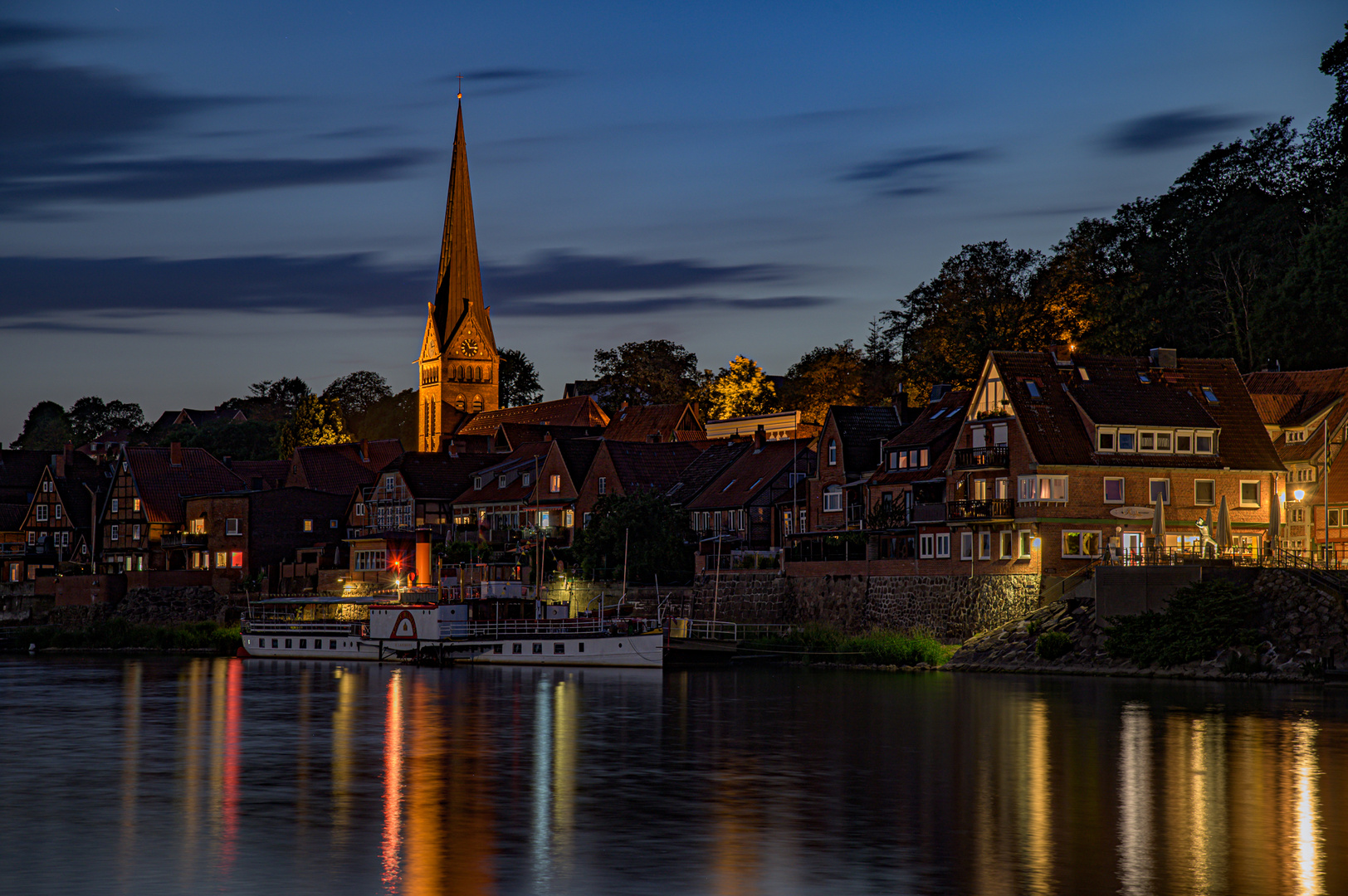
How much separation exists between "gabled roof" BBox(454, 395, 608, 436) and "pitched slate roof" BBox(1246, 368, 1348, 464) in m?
82.0

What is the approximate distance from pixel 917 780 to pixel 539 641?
4378cm

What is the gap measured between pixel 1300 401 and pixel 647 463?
42.0 m

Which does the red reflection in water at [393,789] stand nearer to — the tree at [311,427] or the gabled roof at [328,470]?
the gabled roof at [328,470]

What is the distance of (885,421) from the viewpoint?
90875 millimetres

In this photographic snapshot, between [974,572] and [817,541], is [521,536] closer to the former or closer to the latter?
[817,541]

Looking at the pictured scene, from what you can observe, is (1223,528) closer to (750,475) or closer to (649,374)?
(750,475)

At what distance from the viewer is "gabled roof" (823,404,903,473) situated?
8812cm

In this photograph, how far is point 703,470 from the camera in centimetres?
10750

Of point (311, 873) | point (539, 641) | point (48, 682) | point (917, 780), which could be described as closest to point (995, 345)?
point (539, 641)

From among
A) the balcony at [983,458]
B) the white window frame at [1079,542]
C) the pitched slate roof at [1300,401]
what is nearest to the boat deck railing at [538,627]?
the balcony at [983,458]

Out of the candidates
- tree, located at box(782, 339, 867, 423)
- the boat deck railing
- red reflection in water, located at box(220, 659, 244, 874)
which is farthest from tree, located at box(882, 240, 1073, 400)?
red reflection in water, located at box(220, 659, 244, 874)

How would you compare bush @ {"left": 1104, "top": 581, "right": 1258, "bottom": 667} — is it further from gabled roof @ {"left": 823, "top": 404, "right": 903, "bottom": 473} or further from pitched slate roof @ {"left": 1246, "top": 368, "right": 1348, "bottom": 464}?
gabled roof @ {"left": 823, "top": 404, "right": 903, "bottom": 473}

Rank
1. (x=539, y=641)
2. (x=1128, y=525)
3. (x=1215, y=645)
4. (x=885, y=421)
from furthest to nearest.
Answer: (x=885, y=421) → (x=539, y=641) → (x=1128, y=525) → (x=1215, y=645)

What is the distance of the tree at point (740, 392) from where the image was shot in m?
141
